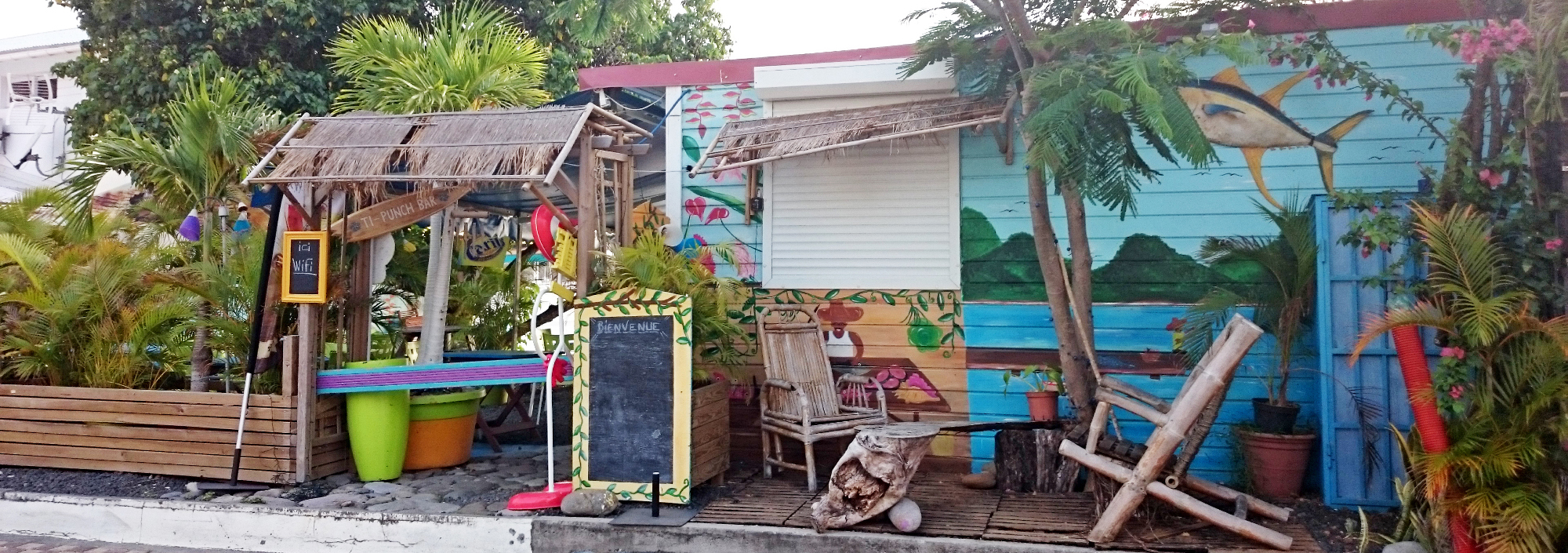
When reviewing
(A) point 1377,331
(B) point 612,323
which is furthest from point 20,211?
(A) point 1377,331

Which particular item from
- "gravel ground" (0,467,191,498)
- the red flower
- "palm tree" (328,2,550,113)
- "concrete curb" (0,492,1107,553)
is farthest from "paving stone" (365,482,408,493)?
the red flower

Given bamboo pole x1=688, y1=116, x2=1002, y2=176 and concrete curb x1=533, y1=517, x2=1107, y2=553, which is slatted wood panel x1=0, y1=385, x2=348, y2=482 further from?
bamboo pole x1=688, y1=116, x2=1002, y2=176

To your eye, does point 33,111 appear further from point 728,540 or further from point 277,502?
point 728,540

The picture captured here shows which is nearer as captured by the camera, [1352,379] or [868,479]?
[868,479]

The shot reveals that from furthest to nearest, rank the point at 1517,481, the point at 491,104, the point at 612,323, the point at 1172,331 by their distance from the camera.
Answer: the point at 491,104 < the point at 1172,331 < the point at 612,323 < the point at 1517,481

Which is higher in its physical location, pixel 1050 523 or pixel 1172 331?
pixel 1172 331

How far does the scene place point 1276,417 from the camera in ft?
17.3

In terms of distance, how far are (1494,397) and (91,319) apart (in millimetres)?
7656

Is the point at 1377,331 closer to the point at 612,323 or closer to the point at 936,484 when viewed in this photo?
the point at 936,484

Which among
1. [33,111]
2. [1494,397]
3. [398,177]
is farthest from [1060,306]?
[33,111]

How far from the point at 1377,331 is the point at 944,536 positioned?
201cm

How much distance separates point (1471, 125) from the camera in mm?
4785

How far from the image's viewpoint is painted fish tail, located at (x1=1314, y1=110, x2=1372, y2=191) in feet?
18.4

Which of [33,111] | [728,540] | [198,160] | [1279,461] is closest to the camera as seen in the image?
[728,540]
